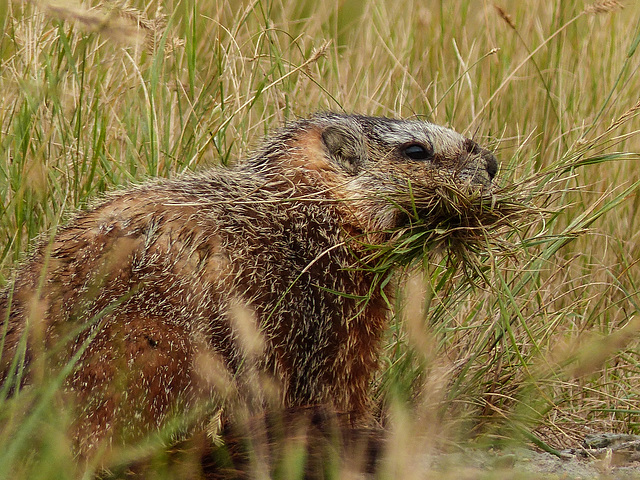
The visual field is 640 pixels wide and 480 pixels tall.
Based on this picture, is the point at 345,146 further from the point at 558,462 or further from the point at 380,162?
the point at 558,462

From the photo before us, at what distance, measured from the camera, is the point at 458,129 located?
18.7 ft

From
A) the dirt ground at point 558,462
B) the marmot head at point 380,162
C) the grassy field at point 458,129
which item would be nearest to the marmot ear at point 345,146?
the marmot head at point 380,162

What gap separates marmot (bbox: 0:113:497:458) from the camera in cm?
307

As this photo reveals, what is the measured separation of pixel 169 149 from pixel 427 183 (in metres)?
1.93

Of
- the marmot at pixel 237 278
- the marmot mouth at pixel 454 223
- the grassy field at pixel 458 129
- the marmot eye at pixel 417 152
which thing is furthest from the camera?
the marmot eye at pixel 417 152

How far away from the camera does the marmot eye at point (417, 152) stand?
3.95m

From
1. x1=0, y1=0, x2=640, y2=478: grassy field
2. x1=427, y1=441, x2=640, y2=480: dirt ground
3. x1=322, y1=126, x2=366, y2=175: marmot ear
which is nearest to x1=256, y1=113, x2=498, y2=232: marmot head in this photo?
x1=322, y1=126, x2=366, y2=175: marmot ear

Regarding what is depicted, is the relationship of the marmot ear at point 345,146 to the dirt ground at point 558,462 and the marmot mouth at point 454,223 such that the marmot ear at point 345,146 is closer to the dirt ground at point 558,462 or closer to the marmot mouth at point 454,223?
the marmot mouth at point 454,223

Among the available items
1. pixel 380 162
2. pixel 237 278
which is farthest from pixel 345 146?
pixel 237 278

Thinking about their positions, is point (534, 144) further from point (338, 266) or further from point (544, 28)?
point (338, 266)

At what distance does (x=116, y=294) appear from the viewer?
3199 mm

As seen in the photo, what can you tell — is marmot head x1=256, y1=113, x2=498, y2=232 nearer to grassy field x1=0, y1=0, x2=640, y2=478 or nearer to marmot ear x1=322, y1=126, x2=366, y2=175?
marmot ear x1=322, y1=126, x2=366, y2=175

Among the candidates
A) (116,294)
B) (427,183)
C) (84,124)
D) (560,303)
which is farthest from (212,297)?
(560,303)

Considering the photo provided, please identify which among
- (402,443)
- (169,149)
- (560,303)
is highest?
(402,443)
